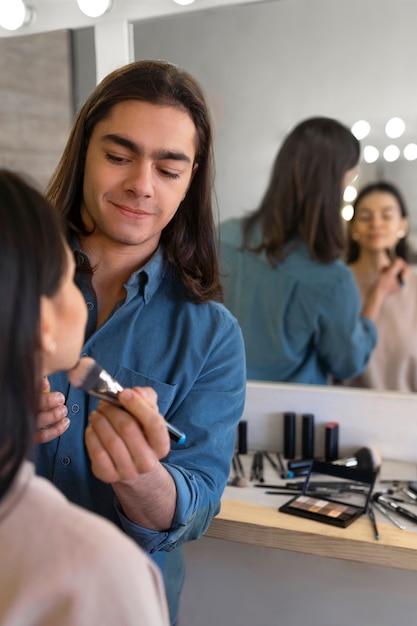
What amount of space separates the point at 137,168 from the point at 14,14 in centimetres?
94

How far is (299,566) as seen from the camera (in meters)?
1.38

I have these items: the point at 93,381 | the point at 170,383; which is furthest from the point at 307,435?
the point at 93,381

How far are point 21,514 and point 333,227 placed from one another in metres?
1.02

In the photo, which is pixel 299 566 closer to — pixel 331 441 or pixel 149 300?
pixel 331 441

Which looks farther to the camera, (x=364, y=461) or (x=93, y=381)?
(x=364, y=461)

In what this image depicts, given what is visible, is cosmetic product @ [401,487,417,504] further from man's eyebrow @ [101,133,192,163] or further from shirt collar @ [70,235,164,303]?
man's eyebrow @ [101,133,192,163]

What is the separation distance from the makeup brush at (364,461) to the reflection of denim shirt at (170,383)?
50 centimetres

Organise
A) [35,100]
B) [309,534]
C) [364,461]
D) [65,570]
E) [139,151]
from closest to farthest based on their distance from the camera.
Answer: [65,570] → [139,151] → [309,534] → [364,461] → [35,100]

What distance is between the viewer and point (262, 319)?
4.75 feet

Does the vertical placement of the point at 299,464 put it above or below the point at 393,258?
below

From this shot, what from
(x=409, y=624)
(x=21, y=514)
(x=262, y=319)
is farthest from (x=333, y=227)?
(x=21, y=514)

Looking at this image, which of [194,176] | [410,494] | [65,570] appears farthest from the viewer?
[410,494]

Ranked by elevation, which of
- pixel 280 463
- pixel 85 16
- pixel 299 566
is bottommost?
pixel 299 566

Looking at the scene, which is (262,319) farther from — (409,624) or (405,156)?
(409,624)
